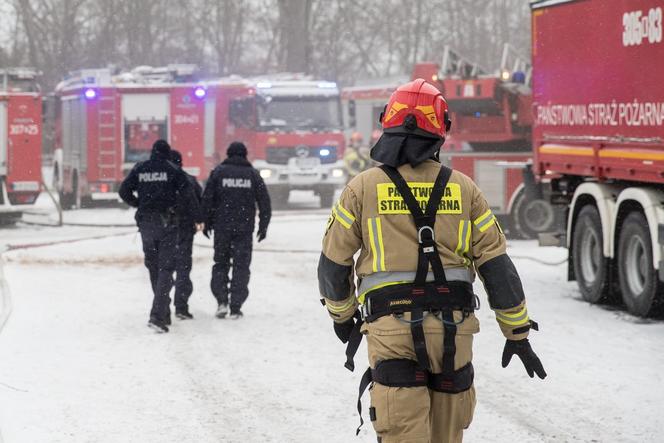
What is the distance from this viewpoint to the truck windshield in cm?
2736

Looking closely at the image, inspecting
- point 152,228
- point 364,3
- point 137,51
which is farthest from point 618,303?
point 364,3

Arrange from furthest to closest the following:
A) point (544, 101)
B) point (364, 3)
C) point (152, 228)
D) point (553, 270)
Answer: point (364, 3), point (553, 270), point (544, 101), point (152, 228)

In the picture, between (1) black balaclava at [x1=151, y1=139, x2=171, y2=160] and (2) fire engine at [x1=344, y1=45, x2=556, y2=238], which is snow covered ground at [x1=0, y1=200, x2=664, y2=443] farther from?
(2) fire engine at [x1=344, y1=45, x2=556, y2=238]

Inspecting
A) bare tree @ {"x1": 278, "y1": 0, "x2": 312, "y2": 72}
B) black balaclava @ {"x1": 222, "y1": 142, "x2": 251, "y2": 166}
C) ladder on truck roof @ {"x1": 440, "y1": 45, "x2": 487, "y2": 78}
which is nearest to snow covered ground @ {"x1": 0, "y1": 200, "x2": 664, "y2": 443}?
black balaclava @ {"x1": 222, "y1": 142, "x2": 251, "y2": 166}

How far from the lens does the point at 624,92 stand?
11516 millimetres

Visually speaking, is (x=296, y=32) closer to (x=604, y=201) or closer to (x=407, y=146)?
(x=604, y=201)

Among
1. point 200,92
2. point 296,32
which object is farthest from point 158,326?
point 296,32

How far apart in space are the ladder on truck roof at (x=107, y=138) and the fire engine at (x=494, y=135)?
8.80 m

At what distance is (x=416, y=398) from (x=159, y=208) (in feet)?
21.2

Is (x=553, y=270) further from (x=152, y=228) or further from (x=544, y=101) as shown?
(x=152, y=228)

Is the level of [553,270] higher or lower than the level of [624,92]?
lower

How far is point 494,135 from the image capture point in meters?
20.4

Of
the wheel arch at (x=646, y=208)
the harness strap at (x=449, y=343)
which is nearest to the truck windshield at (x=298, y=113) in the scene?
the wheel arch at (x=646, y=208)

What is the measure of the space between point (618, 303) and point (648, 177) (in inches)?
79.6
